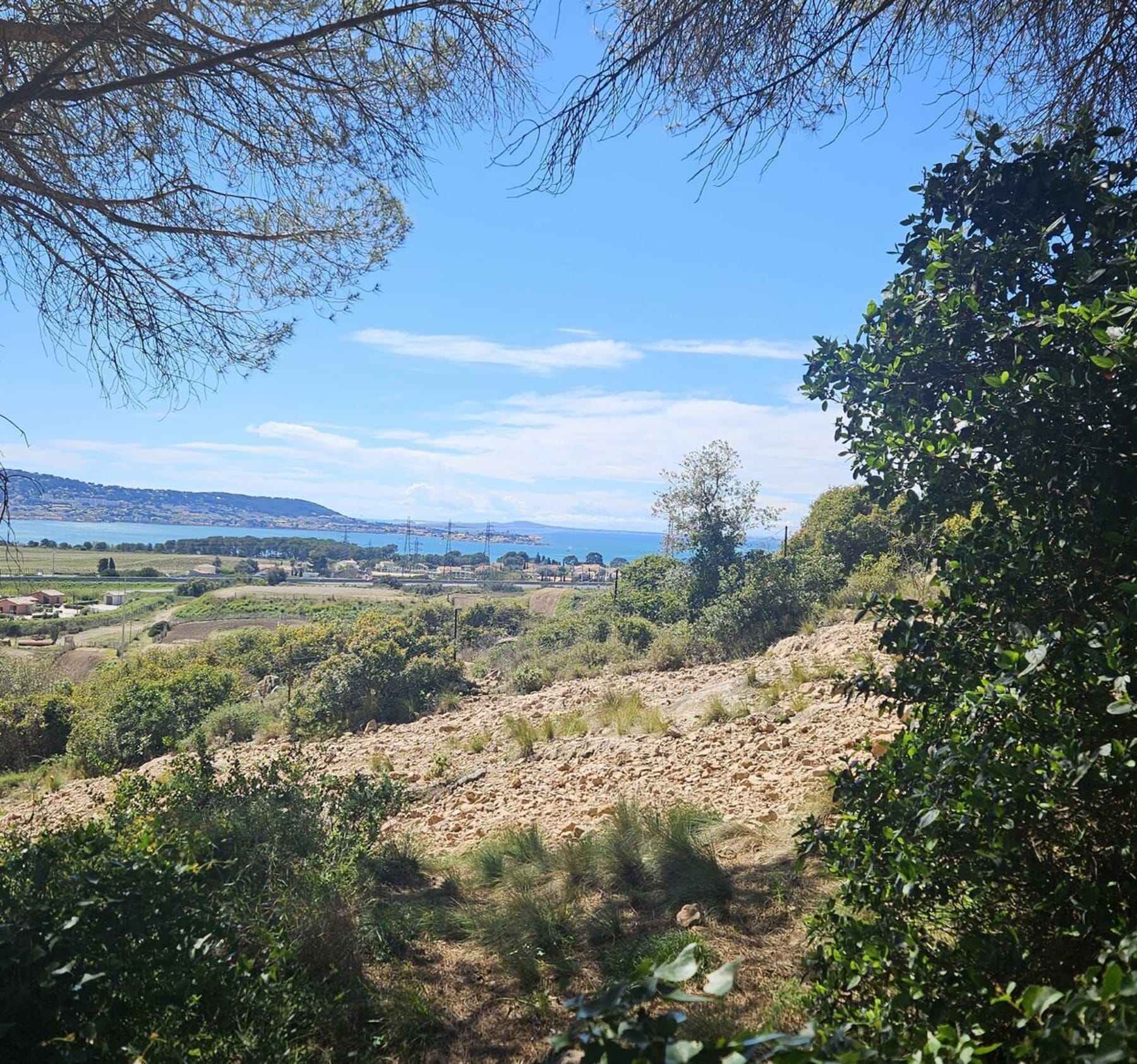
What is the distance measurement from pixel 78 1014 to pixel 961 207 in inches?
152

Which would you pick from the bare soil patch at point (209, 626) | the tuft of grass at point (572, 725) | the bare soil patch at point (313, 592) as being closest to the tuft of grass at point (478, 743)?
the tuft of grass at point (572, 725)

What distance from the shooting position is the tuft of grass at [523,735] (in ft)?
29.1

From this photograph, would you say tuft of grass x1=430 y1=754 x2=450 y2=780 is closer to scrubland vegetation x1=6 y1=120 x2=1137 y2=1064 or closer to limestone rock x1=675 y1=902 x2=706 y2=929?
scrubland vegetation x1=6 y1=120 x2=1137 y2=1064

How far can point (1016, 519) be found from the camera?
2.78 meters

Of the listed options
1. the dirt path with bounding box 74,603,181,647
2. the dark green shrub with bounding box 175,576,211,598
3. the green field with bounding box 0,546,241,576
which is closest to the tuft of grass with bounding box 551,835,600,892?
the green field with bounding box 0,546,241,576

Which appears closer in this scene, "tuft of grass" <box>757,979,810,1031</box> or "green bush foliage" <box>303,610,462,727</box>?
"tuft of grass" <box>757,979,810,1031</box>

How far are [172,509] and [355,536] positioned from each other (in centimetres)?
6300

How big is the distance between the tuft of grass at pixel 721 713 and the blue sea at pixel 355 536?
6.27 meters

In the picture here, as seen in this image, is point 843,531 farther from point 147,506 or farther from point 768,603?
point 147,506

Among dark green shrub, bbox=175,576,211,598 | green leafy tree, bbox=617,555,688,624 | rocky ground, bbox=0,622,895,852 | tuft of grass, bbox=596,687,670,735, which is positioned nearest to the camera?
rocky ground, bbox=0,622,895,852

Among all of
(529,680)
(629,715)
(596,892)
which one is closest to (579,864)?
(596,892)

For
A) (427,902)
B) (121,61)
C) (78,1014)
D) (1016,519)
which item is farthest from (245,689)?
(1016,519)

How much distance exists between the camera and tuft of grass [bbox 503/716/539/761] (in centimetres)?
887

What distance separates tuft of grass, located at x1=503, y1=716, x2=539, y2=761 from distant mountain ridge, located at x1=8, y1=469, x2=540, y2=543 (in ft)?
16.9
